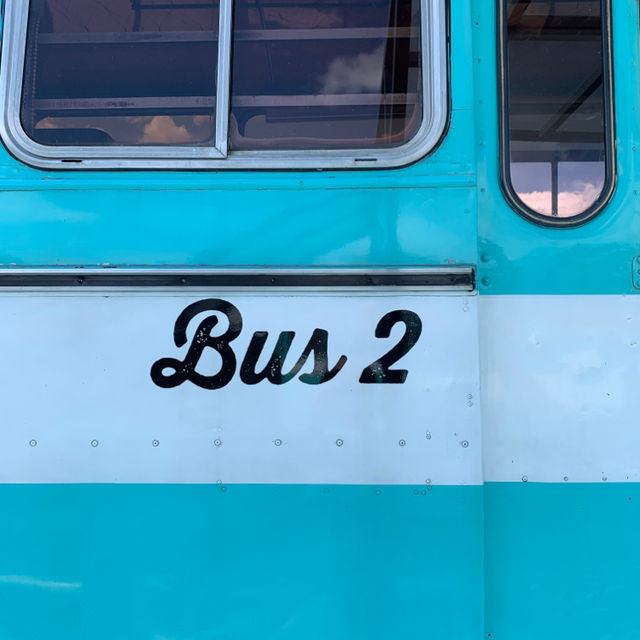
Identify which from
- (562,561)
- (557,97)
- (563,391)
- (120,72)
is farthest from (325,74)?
(562,561)

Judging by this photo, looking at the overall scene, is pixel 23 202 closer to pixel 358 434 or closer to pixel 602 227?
pixel 358 434

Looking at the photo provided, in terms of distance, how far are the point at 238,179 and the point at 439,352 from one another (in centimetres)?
77

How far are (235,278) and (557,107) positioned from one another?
114 centimetres

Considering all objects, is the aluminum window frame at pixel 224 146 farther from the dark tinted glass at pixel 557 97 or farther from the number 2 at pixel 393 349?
the number 2 at pixel 393 349

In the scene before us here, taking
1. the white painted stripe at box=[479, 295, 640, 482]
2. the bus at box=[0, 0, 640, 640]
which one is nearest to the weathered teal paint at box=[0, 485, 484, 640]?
the bus at box=[0, 0, 640, 640]

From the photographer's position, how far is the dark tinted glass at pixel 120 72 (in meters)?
1.66

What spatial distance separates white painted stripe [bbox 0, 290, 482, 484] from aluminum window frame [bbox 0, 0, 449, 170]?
381 millimetres

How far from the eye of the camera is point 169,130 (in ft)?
5.41

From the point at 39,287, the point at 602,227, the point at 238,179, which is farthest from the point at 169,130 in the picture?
the point at 602,227

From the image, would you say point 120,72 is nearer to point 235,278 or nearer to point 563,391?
point 235,278

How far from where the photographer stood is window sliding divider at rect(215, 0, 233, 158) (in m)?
1.59

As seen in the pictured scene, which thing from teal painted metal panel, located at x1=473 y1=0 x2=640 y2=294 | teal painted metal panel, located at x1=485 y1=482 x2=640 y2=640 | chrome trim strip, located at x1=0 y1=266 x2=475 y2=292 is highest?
teal painted metal panel, located at x1=473 y1=0 x2=640 y2=294

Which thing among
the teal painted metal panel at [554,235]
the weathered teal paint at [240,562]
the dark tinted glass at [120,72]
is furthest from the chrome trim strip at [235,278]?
the weathered teal paint at [240,562]

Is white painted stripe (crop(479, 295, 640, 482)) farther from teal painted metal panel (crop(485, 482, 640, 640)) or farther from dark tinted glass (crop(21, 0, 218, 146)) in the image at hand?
dark tinted glass (crop(21, 0, 218, 146))
